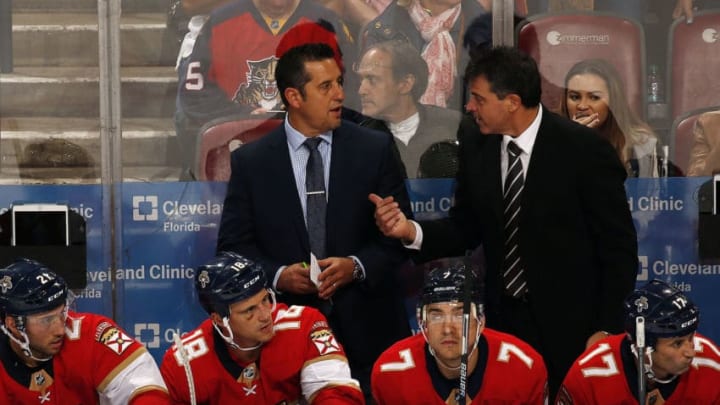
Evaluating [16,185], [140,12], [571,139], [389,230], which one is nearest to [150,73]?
[140,12]

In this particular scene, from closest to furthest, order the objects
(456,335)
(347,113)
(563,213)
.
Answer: (456,335) < (563,213) < (347,113)

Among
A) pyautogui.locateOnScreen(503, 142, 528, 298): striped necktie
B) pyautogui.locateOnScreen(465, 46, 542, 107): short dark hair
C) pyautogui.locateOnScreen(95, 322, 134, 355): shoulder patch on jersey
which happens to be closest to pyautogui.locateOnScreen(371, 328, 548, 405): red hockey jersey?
pyautogui.locateOnScreen(503, 142, 528, 298): striped necktie

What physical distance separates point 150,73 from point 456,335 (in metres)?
1.97

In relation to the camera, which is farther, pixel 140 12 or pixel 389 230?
pixel 140 12

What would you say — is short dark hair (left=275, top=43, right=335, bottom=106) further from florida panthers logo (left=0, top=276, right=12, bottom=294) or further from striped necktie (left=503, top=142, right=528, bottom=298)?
florida panthers logo (left=0, top=276, right=12, bottom=294)

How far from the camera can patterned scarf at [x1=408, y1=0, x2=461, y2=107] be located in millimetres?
6613

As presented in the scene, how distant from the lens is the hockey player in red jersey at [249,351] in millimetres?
5438

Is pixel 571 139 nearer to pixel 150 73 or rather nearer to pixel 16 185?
pixel 150 73

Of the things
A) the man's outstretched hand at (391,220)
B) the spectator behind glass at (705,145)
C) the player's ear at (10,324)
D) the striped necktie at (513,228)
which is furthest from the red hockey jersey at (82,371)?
the spectator behind glass at (705,145)

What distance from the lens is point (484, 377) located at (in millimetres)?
5430

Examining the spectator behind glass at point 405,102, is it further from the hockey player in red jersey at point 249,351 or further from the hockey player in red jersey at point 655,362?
the hockey player in red jersey at point 655,362

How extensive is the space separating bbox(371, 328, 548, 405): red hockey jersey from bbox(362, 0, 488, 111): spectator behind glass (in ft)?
4.69

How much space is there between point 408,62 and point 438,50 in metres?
0.13

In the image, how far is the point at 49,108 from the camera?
664cm
